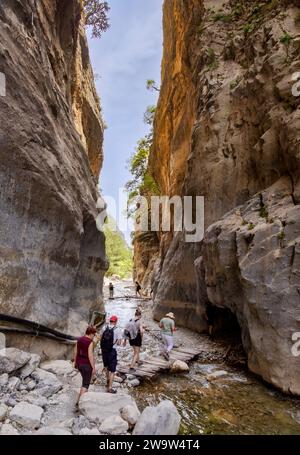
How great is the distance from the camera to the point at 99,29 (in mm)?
22719

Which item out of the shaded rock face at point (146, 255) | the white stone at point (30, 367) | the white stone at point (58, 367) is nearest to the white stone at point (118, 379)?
the white stone at point (58, 367)

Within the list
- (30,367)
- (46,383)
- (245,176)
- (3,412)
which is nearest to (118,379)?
(46,383)

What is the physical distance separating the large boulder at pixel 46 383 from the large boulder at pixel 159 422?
92.9 inches

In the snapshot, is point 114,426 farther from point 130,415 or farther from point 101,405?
point 101,405

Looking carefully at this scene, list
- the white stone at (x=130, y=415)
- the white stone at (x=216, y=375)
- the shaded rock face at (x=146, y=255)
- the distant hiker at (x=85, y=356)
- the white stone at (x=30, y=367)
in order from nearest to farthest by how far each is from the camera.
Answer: the white stone at (x=130, y=415) < the distant hiker at (x=85, y=356) < the white stone at (x=30, y=367) < the white stone at (x=216, y=375) < the shaded rock face at (x=146, y=255)

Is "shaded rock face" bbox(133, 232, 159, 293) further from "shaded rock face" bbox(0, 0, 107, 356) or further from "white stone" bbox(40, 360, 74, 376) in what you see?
"white stone" bbox(40, 360, 74, 376)

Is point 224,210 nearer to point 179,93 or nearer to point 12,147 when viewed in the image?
point 12,147

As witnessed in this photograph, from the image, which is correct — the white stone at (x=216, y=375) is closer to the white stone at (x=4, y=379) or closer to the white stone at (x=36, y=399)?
the white stone at (x=36, y=399)

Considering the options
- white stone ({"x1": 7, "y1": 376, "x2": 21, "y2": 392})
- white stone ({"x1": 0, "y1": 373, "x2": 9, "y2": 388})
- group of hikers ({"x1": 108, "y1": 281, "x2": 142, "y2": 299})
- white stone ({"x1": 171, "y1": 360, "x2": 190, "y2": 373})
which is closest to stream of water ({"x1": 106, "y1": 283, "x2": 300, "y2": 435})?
white stone ({"x1": 171, "y1": 360, "x2": 190, "y2": 373})

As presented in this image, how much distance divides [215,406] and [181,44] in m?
22.4

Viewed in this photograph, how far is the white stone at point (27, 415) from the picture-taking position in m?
5.20

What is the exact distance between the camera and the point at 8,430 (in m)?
4.84

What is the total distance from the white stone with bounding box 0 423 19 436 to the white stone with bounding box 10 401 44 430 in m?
0.24

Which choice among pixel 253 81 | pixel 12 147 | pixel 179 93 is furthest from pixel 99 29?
pixel 12 147
